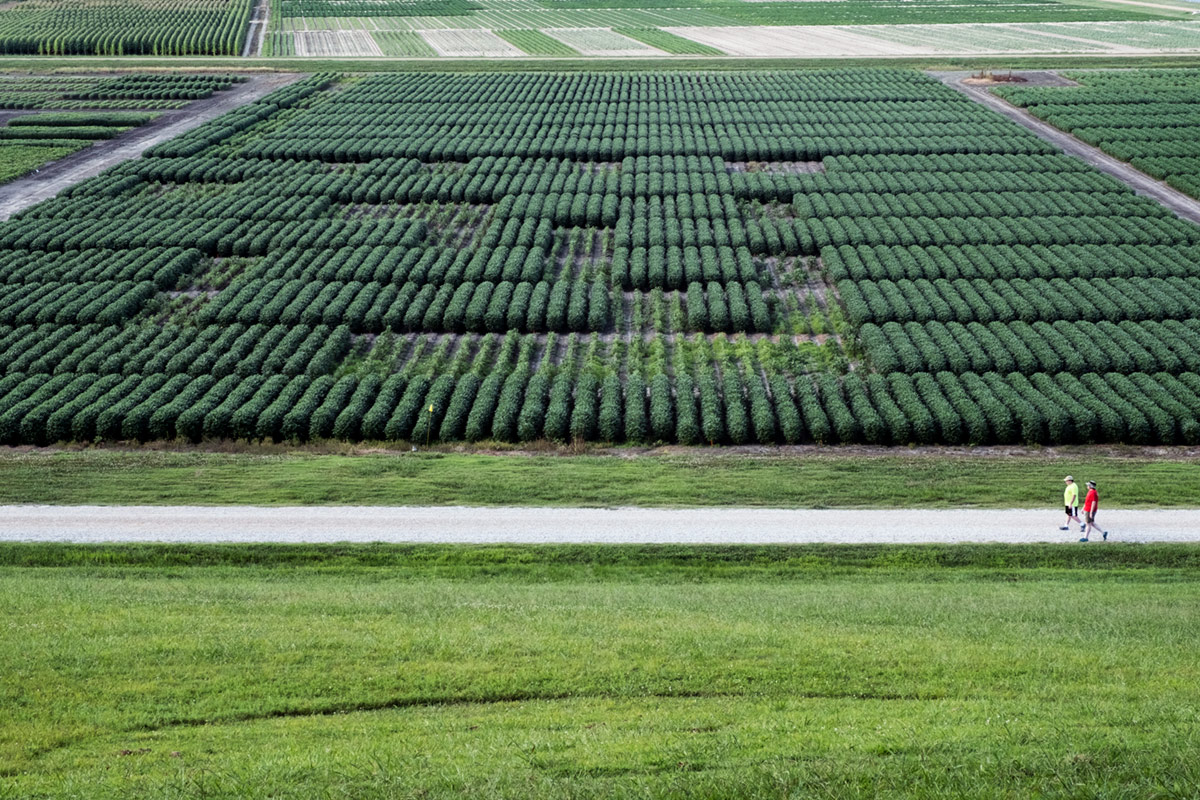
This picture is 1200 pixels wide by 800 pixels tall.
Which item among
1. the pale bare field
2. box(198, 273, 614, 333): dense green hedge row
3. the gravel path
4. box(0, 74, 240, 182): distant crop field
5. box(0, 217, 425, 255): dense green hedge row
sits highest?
the pale bare field

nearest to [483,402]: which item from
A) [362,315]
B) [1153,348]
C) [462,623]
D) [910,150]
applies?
[362,315]

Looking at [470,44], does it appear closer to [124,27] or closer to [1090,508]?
[124,27]

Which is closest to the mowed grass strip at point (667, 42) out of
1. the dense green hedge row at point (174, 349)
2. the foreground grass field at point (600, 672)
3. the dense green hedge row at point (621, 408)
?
the dense green hedge row at point (174, 349)

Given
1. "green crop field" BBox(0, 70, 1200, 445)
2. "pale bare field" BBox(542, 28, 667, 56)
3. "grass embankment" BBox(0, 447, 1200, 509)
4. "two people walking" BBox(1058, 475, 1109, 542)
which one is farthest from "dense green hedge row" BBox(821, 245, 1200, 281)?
"pale bare field" BBox(542, 28, 667, 56)

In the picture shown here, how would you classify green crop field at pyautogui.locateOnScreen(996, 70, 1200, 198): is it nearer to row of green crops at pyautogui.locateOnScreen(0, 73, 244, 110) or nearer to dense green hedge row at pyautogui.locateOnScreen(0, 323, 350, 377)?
dense green hedge row at pyautogui.locateOnScreen(0, 323, 350, 377)

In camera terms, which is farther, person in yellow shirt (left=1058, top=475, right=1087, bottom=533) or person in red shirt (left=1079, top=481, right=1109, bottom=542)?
person in yellow shirt (left=1058, top=475, right=1087, bottom=533)

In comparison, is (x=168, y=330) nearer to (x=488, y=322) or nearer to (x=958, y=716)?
(x=488, y=322)

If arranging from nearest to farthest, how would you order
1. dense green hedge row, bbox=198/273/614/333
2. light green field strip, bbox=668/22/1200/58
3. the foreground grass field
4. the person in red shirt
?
the foreground grass field → the person in red shirt → dense green hedge row, bbox=198/273/614/333 → light green field strip, bbox=668/22/1200/58
